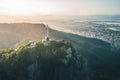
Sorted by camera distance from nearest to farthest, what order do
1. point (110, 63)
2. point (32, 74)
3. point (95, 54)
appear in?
point (32, 74), point (110, 63), point (95, 54)

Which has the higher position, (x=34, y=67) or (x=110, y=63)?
(x=34, y=67)

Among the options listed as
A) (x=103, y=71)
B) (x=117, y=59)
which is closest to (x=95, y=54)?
(x=117, y=59)

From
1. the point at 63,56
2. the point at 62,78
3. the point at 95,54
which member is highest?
the point at 63,56

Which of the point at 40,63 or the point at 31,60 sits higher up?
the point at 31,60

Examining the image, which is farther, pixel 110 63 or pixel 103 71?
pixel 110 63

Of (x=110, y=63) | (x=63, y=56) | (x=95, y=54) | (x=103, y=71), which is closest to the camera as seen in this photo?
(x=63, y=56)

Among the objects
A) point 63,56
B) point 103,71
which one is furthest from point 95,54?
point 63,56

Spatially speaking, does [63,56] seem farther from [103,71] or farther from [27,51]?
[103,71]

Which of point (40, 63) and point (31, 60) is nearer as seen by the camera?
point (31, 60)
